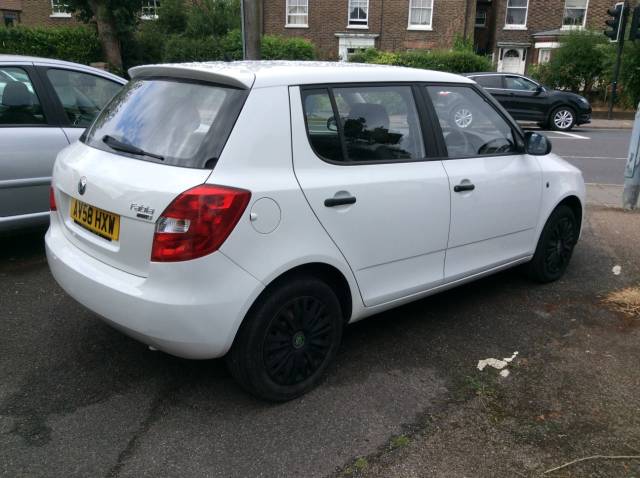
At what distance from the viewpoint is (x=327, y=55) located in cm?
2994

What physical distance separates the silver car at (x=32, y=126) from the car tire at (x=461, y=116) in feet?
10.4

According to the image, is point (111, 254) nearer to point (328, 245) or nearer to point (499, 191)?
point (328, 245)

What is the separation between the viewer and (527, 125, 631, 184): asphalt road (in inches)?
428

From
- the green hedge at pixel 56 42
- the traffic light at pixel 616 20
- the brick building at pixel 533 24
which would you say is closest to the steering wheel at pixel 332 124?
the traffic light at pixel 616 20

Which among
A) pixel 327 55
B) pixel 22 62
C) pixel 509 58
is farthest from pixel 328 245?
pixel 509 58

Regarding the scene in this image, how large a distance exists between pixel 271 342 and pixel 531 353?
1.78 meters

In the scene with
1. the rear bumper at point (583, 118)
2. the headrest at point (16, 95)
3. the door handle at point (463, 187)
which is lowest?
the rear bumper at point (583, 118)

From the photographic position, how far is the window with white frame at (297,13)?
30.0 meters

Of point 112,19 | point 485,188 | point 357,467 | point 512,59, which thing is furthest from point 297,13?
point 357,467

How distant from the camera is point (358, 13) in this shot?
29969 millimetres

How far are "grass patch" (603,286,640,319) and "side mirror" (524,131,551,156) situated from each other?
130 centimetres

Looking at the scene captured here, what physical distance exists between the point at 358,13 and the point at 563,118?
49.6 feet

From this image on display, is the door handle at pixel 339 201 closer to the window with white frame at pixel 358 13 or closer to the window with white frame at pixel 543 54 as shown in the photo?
the window with white frame at pixel 358 13

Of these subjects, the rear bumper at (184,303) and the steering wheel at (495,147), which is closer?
the rear bumper at (184,303)
